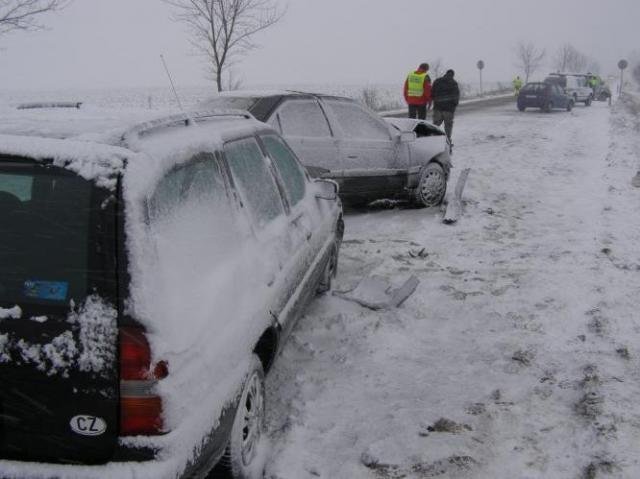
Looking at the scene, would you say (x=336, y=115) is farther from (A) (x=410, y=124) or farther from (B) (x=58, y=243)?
(B) (x=58, y=243)

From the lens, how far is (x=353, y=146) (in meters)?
7.20

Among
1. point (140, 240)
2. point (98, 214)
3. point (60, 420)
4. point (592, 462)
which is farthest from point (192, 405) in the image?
point (592, 462)

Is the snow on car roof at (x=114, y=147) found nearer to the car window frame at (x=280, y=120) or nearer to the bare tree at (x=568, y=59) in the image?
the car window frame at (x=280, y=120)

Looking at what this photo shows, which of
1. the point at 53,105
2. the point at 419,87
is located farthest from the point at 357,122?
the point at 419,87

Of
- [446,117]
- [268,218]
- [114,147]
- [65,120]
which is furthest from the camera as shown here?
[446,117]

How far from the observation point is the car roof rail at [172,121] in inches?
81.7

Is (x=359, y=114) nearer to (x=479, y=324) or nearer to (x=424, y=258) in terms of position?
(x=424, y=258)

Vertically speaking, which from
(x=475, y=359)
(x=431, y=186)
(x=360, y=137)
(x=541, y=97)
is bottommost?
(x=475, y=359)

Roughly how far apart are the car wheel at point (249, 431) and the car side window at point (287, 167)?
126 cm

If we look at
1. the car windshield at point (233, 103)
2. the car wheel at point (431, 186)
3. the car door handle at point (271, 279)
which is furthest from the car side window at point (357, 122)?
the car door handle at point (271, 279)

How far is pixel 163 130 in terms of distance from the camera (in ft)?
7.66

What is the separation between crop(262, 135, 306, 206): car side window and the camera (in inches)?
140

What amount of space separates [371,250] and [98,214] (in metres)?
4.61

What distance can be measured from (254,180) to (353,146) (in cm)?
434
